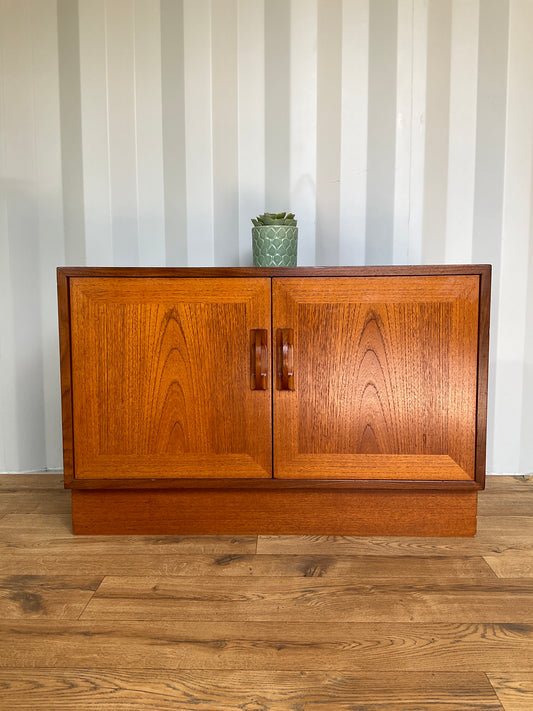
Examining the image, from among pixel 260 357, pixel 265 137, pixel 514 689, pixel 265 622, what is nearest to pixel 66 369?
pixel 260 357

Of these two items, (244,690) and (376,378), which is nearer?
(244,690)

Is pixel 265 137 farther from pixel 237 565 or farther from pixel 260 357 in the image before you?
pixel 237 565

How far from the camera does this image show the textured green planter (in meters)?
1.57

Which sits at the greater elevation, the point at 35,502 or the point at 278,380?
the point at 278,380

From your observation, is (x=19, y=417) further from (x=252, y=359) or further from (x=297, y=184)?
(x=297, y=184)

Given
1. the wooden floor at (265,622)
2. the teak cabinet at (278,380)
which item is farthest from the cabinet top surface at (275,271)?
the wooden floor at (265,622)

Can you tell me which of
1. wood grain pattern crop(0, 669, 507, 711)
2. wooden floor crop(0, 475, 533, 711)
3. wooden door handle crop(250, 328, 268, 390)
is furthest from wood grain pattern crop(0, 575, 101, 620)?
wooden door handle crop(250, 328, 268, 390)

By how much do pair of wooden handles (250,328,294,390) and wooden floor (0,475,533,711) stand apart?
1.41 feet

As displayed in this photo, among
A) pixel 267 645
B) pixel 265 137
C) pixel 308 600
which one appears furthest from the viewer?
pixel 265 137

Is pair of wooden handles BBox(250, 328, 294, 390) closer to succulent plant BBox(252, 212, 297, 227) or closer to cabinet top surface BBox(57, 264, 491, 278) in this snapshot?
cabinet top surface BBox(57, 264, 491, 278)

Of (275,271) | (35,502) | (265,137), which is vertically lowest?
(35,502)

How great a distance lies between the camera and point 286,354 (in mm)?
1398

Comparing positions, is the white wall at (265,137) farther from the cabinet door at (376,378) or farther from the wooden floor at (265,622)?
the wooden floor at (265,622)

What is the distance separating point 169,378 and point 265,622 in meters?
0.65
